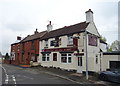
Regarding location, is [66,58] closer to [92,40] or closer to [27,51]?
[92,40]

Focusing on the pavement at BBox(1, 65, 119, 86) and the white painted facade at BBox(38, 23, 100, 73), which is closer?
the pavement at BBox(1, 65, 119, 86)

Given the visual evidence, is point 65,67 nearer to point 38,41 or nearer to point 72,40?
point 72,40

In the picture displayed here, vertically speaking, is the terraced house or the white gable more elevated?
the white gable

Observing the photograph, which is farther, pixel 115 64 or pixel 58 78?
pixel 115 64

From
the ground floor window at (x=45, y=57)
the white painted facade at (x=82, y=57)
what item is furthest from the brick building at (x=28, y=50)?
the white painted facade at (x=82, y=57)

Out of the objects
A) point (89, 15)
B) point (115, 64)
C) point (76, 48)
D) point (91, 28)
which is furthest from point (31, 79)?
point (115, 64)

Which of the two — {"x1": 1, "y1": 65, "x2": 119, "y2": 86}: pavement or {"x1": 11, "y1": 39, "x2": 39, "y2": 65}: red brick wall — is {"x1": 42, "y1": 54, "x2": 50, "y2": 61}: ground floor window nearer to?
{"x1": 11, "y1": 39, "x2": 39, "y2": 65}: red brick wall

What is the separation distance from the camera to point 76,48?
19.5m

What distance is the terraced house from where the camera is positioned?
1900 cm

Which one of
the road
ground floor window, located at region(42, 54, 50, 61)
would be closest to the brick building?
ground floor window, located at region(42, 54, 50, 61)

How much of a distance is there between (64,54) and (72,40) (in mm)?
2870

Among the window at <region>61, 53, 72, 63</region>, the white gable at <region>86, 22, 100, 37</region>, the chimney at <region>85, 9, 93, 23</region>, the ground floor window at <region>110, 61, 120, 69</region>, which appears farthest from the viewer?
the window at <region>61, 53, 72, 63</region>

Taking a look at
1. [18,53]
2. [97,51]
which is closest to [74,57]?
[97,51]

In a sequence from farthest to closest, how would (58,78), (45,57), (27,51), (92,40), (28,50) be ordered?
(27,51), (28,50), (45,57), (92,40), (58,78)
